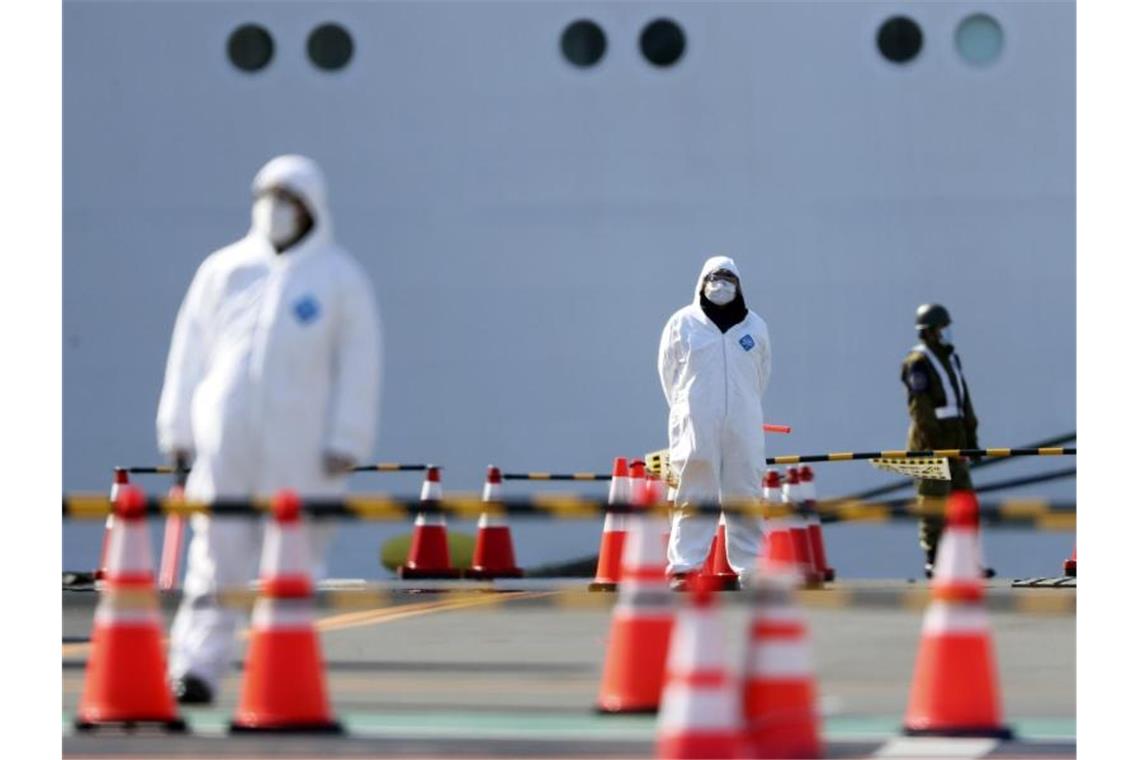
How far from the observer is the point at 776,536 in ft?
55.0

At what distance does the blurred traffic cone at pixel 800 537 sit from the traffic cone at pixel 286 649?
829 centimetres

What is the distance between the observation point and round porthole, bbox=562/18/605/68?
20.4 metres

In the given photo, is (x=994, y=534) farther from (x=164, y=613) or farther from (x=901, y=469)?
(x=164, y=613)

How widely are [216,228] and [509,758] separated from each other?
42.4 feet

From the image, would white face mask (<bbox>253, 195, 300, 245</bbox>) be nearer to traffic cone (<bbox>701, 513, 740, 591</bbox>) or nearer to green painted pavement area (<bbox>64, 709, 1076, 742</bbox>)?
green painted pavement area (<bbox>64, 709, 1076, 742</bbox>)

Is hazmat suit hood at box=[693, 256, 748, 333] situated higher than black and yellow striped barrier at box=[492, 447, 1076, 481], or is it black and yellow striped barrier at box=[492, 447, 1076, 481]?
hazmat suit hood at box=[693, 256, 748, 333]

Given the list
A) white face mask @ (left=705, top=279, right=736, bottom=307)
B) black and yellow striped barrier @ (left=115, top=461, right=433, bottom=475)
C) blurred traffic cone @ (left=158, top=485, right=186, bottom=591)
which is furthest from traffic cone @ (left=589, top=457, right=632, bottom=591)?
black and yellow striped barrier @ (left=115, top=461, right=433, bottom=475)

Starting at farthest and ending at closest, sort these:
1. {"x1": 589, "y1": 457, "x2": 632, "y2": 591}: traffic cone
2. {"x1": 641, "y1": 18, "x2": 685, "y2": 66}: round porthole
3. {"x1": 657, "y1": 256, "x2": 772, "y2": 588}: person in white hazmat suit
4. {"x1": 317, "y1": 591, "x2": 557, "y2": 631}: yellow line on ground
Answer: {"x1": 641, "y1": 18, "x2": 685, "y2": 66}: round porthole → {"x1": 589, "y1": 457, "x2": 632, "y2": 591}: traffic cone → {"x1": 657, "y1": 256, "x2": 772, "y2": 588}: person in white hazmat suit → {"x1": 317, "y1": 591, "x2": 557, "y2": 631}: yellow line on ground

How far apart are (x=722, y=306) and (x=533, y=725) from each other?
6.25 metres

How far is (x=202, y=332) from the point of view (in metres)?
9.89

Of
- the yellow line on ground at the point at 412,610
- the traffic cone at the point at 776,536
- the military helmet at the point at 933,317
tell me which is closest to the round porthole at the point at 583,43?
the military helmet at the point at 933,317

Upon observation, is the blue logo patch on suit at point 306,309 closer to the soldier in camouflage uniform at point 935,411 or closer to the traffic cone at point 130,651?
the traffic cone at point 130,651

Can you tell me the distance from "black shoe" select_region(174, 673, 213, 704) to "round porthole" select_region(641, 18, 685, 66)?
11299 mm

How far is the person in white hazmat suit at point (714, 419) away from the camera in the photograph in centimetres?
1516
